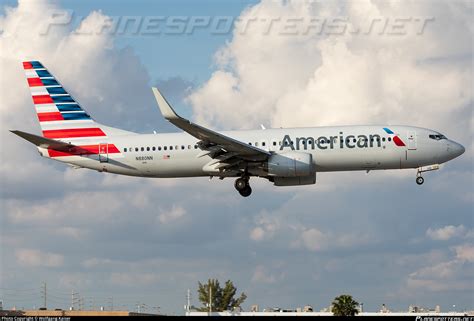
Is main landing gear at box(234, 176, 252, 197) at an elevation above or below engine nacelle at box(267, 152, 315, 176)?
below

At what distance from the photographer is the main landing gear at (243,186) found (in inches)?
2763

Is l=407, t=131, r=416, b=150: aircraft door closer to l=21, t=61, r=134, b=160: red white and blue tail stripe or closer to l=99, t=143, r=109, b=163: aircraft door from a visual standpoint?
l=21, t=61, r=134, b=160: red white and blue tail stripe

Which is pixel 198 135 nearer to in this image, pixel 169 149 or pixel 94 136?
pixel 169 149

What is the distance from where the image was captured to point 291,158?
219 feet

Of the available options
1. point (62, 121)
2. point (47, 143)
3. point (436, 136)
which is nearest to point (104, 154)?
point (47, 143)

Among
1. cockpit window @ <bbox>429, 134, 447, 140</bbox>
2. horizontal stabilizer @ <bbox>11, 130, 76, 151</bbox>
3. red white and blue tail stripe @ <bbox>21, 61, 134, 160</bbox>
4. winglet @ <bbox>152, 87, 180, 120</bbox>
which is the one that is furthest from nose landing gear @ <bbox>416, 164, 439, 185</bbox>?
horizontal stabilizer @ <bbox>11, 130, 76, 151</bbox>

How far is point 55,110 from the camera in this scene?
7750cm

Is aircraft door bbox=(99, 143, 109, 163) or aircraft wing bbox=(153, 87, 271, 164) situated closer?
aircraft wing bbox=(153, 87, 271, 164)

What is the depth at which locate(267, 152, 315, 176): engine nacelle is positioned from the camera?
66438 millimetres

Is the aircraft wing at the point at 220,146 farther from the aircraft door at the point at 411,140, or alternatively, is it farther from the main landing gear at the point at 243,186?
the aircraft door at the point at 411,140

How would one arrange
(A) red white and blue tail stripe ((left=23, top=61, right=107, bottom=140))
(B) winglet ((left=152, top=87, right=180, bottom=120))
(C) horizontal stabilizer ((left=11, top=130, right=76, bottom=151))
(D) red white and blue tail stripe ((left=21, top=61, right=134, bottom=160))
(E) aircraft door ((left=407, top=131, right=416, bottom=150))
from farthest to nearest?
(A) red white and blue tail stripe ((left=23, top=61, right=107, bottom=140)) < (D) red white and blue tail stripe ((left=21, top=61, right=134, bottom=160)) < (C) horizontal stabilizer ((left=11, top=130, right=76, bottom=151)) < (E) aircraft door ((left=407, top=131, right=416, bottom=150)) < (B) winglet ((left=152, top=87, right=180, bottom=120))

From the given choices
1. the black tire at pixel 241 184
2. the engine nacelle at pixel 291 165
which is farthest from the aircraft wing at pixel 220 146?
the black tire at pixel 241 184

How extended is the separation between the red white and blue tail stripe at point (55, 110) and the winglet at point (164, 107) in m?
12.9

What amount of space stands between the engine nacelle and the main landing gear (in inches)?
113
